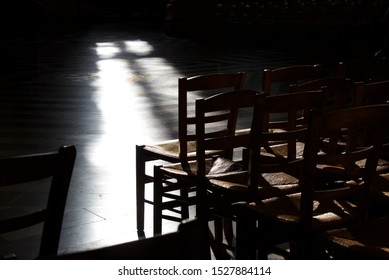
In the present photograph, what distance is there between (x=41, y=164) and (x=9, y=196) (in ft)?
8.89

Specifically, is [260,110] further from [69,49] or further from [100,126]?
[69,49]

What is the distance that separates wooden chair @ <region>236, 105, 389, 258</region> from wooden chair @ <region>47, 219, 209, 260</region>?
1146 mm

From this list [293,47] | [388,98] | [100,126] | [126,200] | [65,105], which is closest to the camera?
[388,98]

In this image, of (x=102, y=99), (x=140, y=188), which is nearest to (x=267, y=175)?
(x=140, y=188)

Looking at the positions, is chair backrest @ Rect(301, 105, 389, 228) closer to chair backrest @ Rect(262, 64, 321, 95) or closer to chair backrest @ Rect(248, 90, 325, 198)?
chair backrest @ Rect(248, 90, 325, 198)

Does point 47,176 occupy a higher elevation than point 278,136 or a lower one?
higher

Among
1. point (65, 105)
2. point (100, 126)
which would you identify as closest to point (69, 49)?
point (65, 105)

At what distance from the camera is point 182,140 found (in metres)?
3.45

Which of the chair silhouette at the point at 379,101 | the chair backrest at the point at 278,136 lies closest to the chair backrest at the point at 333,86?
the chair silhouette at the point at 379,101

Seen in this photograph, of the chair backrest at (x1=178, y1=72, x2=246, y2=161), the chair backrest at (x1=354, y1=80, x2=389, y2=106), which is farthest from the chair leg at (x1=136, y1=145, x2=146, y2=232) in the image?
the chair backrest at (x1=354, y1=80, x2=389, y2=106)

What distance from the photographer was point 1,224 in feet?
6.13

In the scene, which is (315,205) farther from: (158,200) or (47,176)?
(47,176)

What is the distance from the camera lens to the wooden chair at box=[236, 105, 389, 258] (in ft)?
7.96

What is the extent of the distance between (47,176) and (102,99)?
6.52 metres
